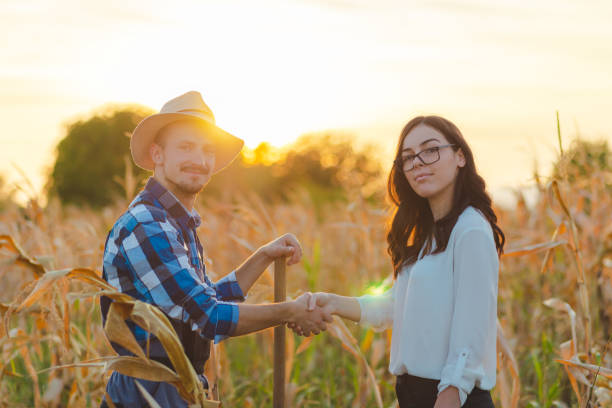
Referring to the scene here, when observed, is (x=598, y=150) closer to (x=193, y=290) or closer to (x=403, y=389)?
(x=403, y=389)

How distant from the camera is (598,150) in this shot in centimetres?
645

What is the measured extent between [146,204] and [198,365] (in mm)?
669

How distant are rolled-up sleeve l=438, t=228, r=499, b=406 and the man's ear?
1248 millimetres

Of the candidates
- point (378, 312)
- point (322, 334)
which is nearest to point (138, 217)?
point (378, 312)

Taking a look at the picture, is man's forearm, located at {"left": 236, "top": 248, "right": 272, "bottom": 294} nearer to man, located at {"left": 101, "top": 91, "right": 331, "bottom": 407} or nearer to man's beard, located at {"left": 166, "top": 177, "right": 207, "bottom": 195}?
man, located at {"left": 101, "top": 91, "right": 331, "bottom": 407}

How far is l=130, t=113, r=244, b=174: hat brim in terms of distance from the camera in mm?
2482

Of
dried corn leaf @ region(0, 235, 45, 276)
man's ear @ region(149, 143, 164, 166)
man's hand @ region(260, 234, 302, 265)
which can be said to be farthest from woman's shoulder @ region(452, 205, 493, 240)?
dried corn leaf @ region(0, 235, 45, 276)

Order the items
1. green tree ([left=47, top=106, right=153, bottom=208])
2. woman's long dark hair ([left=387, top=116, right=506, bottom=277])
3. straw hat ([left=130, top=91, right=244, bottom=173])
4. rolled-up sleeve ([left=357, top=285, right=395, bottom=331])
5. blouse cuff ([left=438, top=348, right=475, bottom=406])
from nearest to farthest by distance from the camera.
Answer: blouse cuff ([left=438, top=348, right=475, bottom=406])
woman's long dark hair ([left=387, top=116, right=506, bottom=277])
straw hat ([left=130, top=91, right=244, bottom=173])
rolled-up sleeve ([left=357, top=285, right=395, bottom=331])
green tree ([left=47, top=106, right=153, bottom=208])

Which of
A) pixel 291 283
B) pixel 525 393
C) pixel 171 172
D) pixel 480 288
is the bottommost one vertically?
pixel 525 393

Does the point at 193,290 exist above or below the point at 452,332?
above

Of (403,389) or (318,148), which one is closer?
(403,389)

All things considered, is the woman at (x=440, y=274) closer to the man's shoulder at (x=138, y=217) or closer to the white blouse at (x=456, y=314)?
the white blouse at (x=456, y=314)

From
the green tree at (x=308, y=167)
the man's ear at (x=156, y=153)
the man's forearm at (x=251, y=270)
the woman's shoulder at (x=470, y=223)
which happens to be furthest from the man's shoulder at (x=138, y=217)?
the green tree at (x=308, y=167)

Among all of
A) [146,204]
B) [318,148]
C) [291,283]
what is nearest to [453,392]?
[146,204]
